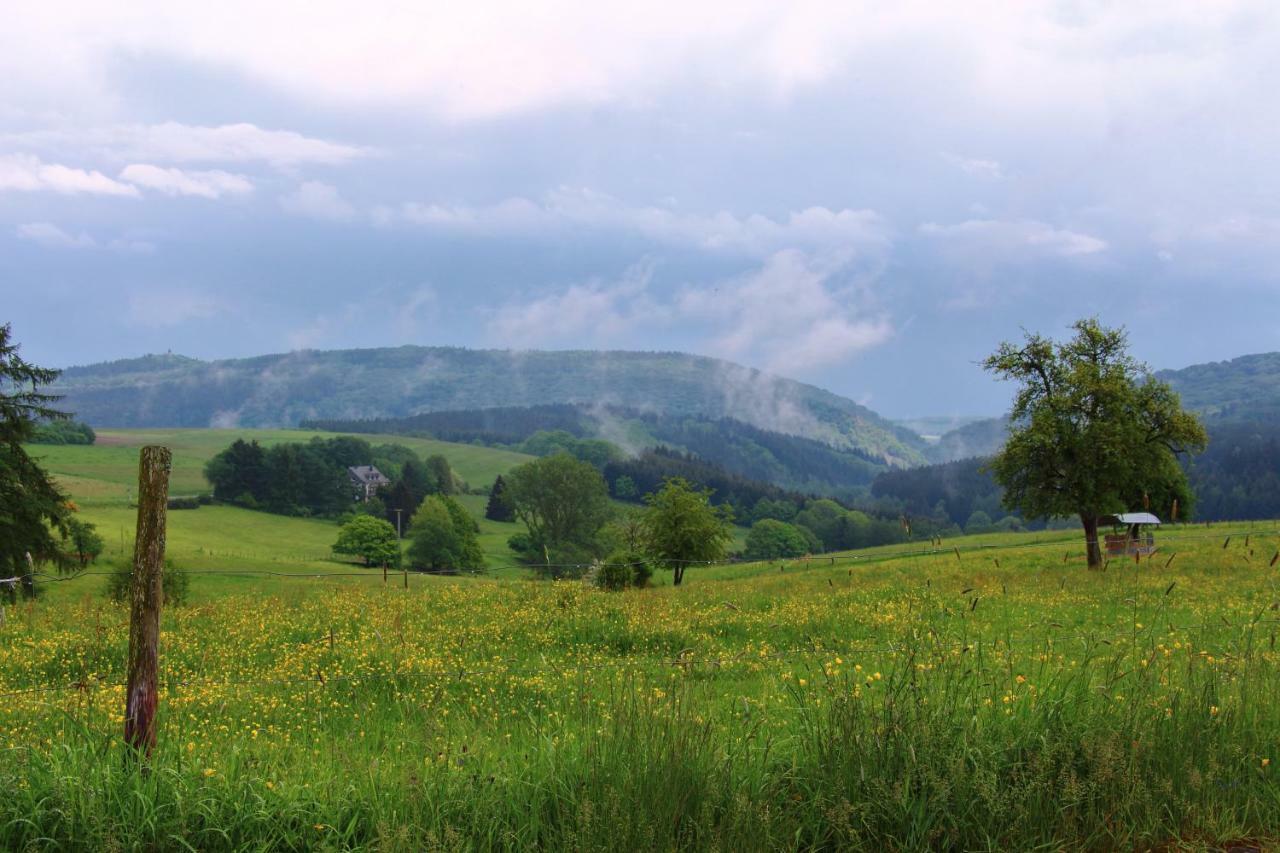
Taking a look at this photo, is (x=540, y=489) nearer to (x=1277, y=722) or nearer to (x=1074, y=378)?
(x=1074, y=378)

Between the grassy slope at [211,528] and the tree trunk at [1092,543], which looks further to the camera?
the grassy slope at [211,528]

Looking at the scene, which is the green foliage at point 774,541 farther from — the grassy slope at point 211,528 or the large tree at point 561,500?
Result: the large tree at point 561,500

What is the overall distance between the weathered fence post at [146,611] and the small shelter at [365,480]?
146 meters

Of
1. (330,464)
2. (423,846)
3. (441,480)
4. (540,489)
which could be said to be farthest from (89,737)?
(441,480)

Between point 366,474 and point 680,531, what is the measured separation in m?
121

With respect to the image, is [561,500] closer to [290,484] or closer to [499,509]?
[499,509]

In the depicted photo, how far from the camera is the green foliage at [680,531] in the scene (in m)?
60.2

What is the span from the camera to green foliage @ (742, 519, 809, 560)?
485ft

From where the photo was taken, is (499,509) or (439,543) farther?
(499,509)

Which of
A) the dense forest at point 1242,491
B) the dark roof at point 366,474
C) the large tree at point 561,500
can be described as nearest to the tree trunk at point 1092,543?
the large tree at point 561,500

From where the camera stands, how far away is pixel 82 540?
173 feet

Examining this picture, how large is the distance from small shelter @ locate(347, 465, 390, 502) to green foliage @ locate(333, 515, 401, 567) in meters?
39.5

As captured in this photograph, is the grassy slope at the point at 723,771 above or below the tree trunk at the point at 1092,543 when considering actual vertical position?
above

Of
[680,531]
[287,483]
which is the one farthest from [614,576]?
[287,483]
